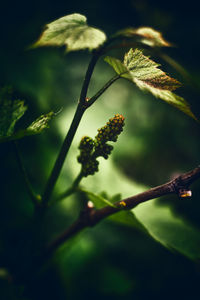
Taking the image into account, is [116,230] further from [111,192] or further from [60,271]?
[60,271]

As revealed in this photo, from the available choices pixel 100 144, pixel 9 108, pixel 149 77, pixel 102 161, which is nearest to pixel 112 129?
pixel 100 144

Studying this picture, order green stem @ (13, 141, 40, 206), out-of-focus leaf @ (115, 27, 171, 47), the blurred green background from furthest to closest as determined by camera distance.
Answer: the blurred green background < green stem @ (13, 141, 40, 206) < out-of-focus leaf @ (115, 27, 171, 47)

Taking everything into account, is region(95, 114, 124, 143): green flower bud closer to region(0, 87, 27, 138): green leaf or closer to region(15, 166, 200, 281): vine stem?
region(15, 166, 200, 281): vine stem

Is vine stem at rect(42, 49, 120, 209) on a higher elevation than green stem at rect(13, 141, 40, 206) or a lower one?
higher

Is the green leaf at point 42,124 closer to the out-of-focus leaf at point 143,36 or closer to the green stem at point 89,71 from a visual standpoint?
the green stem at point 89,71

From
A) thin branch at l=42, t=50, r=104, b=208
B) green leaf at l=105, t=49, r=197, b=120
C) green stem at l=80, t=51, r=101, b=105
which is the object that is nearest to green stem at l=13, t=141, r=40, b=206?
thin branch at l=42, t=50, r=104, b=208
